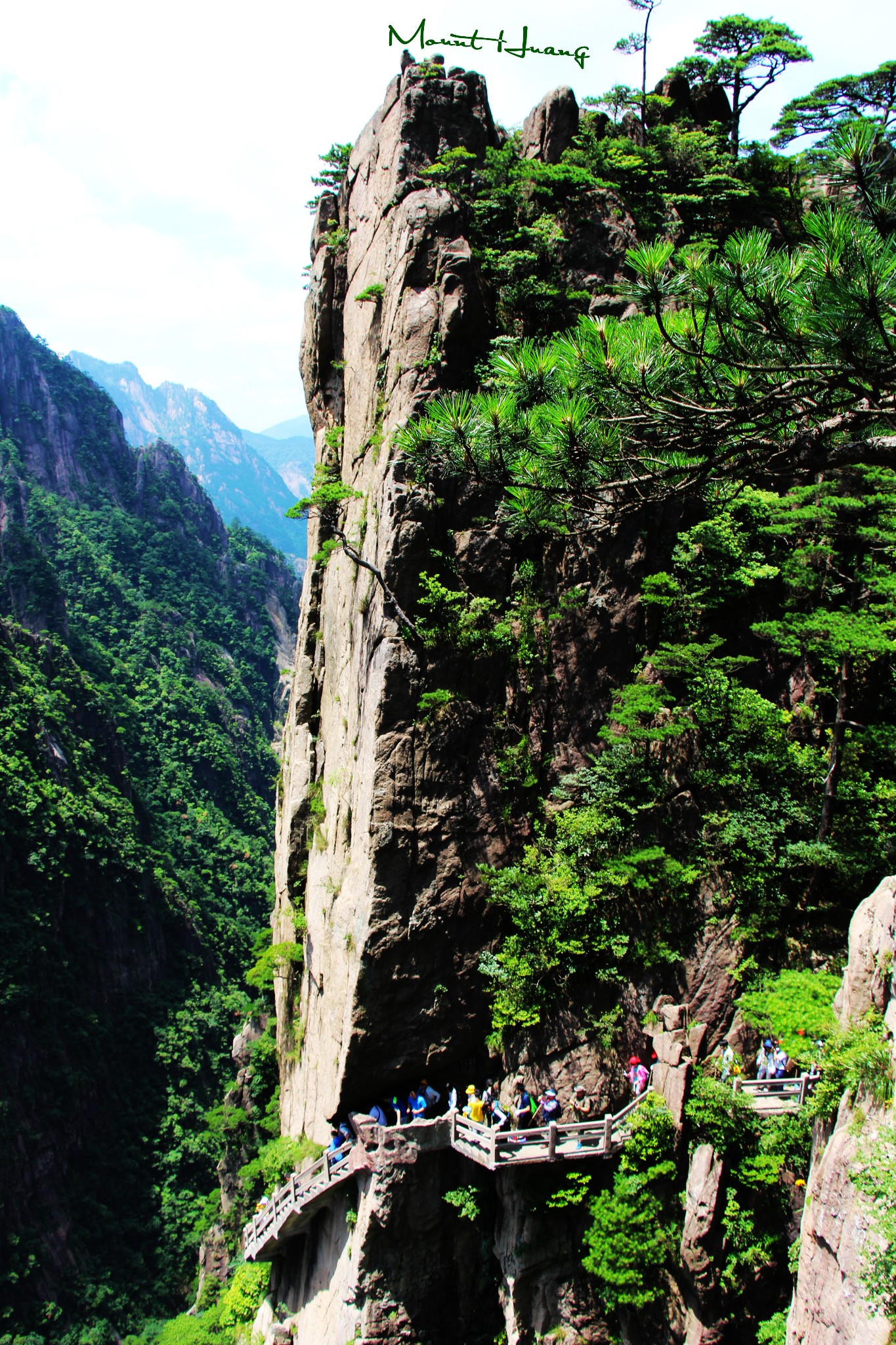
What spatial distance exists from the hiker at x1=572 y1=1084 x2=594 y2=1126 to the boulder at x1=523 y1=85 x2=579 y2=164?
18.1 m

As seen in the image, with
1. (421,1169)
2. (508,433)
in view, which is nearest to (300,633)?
(421,1169)

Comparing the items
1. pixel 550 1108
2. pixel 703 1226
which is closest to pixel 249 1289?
pixel 550 1108

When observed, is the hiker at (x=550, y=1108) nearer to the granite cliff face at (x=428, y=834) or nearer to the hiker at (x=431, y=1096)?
the granite cliff face at (x=428, y=834)

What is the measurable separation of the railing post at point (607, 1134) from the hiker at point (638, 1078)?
640mm

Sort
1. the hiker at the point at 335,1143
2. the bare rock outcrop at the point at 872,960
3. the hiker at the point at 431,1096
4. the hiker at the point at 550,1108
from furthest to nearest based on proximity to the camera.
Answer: the hiker at the point at 335,1143 → the hiker at the point at 431,1096 → the hiker at the point at 550,1108 → the bare rock outcrop at the point at 872,960

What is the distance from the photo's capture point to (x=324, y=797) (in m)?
15.9

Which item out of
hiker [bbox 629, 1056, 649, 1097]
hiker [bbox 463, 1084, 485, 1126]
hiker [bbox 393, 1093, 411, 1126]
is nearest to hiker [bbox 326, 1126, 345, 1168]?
hiker [bbox 393, 1093, 411, 1126]

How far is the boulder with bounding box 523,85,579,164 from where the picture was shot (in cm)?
1680

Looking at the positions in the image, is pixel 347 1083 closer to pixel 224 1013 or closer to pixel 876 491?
pixel 876 491

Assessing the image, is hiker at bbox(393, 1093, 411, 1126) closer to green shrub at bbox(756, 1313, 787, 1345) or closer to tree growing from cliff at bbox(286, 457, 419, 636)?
green shrub at bbox(756, 1313, 787, 1345)

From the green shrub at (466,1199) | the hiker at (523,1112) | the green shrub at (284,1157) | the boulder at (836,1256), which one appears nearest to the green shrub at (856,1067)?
the boulder at (836,1256)

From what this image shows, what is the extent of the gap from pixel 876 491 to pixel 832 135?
28.8 feet

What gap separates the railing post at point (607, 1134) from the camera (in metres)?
11.0

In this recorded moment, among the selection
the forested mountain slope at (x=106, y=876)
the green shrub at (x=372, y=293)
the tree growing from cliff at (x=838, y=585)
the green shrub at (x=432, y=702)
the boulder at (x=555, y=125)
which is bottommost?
the forested mountain slope at (x=106, y=876)
